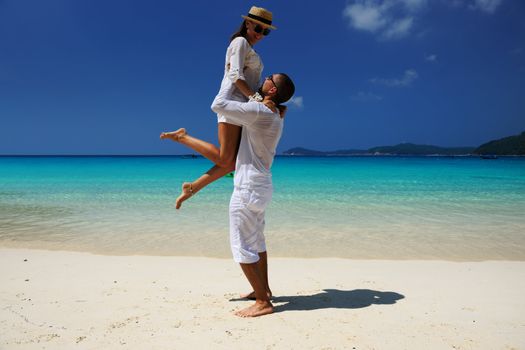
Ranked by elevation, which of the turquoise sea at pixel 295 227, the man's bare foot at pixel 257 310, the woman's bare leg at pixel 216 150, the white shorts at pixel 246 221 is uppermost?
the woman's bare leg at pixel 216 150

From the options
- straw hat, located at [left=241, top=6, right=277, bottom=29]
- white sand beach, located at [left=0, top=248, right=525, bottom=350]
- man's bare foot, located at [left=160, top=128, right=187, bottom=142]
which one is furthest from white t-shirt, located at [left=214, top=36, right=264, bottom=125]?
white sand beach, located at [left=0, top=248, right=525, bottom=350]

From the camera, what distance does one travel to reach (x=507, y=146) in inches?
4619

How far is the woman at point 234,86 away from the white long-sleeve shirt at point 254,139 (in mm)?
112

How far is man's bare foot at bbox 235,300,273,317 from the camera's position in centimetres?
332

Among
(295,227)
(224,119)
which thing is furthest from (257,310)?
(295,227)

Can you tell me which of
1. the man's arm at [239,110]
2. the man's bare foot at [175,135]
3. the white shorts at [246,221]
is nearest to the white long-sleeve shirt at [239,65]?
the man's arm at [239,110]

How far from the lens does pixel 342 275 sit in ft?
15.8

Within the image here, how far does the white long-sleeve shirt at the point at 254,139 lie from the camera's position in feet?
10.4

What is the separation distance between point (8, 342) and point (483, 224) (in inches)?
344

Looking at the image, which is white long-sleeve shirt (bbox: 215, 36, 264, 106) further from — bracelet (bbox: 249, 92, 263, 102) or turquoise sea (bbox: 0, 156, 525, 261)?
turquoise sea (bbox: 0, 156, 525, 261)

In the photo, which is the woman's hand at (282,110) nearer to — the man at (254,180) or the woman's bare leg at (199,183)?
the man at (254,180)

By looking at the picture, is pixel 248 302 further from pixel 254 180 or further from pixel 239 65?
pixel 239 65

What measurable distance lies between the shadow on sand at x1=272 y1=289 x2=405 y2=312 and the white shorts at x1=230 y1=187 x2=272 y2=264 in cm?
62

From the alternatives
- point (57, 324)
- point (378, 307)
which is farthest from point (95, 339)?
point (378, 307)
